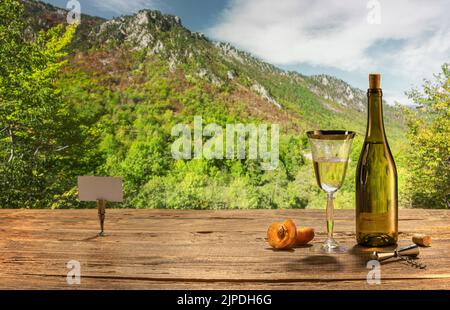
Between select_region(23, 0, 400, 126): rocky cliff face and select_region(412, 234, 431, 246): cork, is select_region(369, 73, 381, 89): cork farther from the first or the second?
select_region(23, 0, 400, 126): rocky cliff face

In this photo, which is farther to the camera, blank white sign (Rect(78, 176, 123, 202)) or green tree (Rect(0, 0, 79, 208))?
green tree (Rect(0, 0, 79, 208))

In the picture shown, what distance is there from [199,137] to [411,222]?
4.78 metres

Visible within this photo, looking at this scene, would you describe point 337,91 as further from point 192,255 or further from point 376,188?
point 192,255

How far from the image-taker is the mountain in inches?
239

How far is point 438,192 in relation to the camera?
594 centimetres

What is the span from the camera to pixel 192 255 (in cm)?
116

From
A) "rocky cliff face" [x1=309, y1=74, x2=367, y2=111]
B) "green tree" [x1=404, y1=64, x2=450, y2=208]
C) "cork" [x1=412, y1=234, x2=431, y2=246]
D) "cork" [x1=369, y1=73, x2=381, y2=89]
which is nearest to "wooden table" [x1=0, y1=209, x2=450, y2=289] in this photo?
"cork" [x1=412, y1=234, x2=431, y2=246]

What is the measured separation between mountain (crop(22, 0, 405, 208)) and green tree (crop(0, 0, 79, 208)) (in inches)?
8.4

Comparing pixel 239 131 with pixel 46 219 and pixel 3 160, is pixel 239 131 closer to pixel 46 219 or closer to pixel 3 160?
pixel 3 160

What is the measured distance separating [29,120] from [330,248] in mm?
5379

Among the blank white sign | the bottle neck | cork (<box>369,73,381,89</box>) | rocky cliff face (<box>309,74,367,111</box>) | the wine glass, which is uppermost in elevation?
rocky cliff face (<box>309,74,367,111</box>)

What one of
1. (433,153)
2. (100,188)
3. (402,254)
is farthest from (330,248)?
(433,153)
